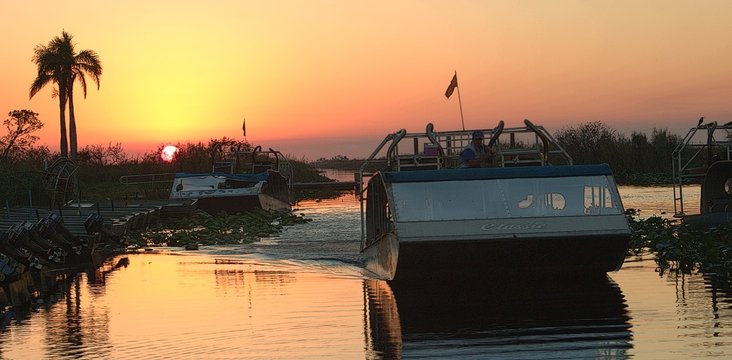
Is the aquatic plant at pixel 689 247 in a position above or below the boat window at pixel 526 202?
below

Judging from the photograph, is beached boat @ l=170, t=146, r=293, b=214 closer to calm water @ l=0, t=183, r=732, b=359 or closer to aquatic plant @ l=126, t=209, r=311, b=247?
aquatic plant @ l=126, t=209, r=311, b=247

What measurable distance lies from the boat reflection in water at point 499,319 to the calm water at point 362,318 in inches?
1.0

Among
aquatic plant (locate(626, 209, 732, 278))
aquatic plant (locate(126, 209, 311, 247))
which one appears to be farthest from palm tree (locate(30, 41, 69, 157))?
aquatic plant (locate(626, 209, 732, 278))

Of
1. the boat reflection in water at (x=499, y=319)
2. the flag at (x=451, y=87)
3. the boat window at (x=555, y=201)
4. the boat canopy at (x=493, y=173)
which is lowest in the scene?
the boat reflection in water at (x=499, y=319)

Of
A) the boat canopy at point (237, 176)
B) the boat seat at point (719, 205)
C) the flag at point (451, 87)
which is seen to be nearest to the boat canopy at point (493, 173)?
the flag at point (451, 87)

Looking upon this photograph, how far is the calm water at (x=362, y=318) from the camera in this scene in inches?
610

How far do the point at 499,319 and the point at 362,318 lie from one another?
2.30 m

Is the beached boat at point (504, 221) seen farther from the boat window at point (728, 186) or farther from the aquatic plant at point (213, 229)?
the aquatic plant at point (213, 229)

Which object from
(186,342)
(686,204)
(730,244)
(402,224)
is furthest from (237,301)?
(686,204)

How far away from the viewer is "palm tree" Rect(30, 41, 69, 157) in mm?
78750

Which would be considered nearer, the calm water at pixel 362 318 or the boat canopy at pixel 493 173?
the calm water at pixel 362 318

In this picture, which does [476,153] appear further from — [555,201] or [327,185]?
[327,185]

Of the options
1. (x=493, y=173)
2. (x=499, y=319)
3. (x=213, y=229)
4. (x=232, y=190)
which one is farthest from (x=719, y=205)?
(x=232, y=190)

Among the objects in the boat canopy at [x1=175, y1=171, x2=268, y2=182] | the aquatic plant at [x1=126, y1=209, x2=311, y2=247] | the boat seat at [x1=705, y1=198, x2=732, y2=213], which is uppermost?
the boat canopy at [x1=175, y1=171, x2=268, y2=182]
